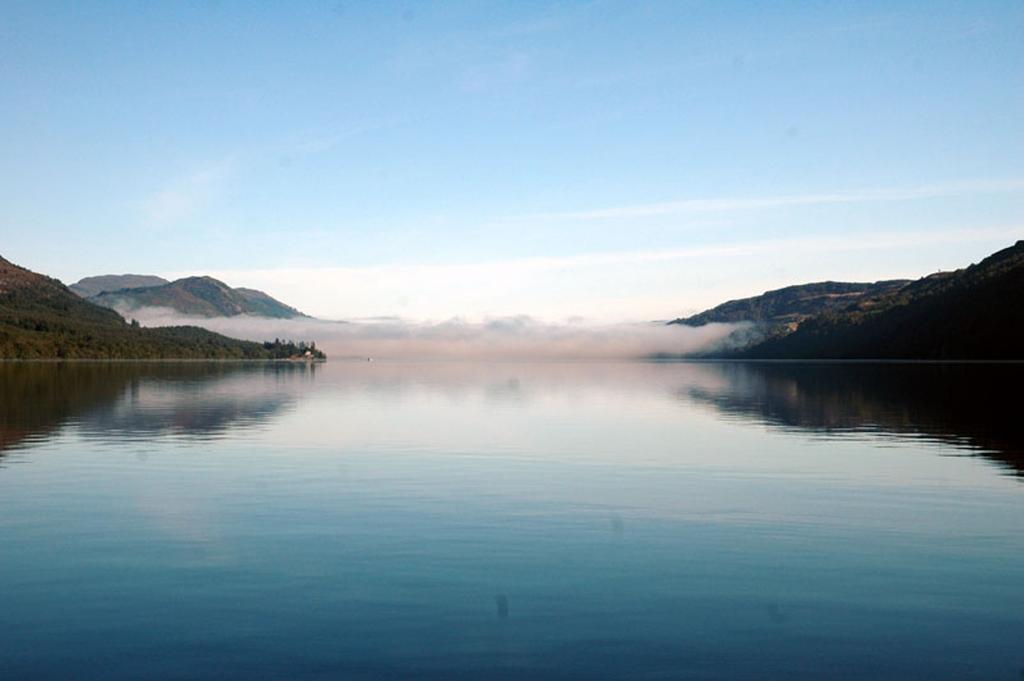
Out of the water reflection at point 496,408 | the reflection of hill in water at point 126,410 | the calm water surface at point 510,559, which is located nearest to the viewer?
the calm water surface at point 510,559

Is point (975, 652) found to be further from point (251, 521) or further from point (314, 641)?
point (251, 521)

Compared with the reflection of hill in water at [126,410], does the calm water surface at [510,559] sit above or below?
below

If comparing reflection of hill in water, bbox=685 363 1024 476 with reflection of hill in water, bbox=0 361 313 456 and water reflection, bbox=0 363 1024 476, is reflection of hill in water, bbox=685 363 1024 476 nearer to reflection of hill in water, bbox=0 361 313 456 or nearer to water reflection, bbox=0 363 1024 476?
water reflection, bbox=0 363 1024 476

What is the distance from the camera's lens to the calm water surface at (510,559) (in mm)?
19750

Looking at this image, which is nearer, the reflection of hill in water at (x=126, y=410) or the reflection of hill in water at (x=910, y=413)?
the reflection of hill in water at (x=910, y=413)

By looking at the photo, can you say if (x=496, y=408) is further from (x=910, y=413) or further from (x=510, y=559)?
(x=510, y=559)

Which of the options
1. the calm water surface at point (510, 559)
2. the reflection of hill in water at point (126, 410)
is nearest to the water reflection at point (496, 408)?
the reflection of hill in water at point (126, 410)

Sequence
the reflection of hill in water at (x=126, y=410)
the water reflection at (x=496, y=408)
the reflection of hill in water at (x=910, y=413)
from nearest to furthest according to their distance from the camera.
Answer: the reflection of hill in water at (x=910, y=413) → the water reflection at (x=496, y=408) → the reflection of hill in water at (x=126, y=410)

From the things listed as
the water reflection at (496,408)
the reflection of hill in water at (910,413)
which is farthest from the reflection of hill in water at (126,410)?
the reflection of hill in water at (910,413)

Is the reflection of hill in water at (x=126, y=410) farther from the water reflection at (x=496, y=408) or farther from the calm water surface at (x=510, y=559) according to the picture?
the calm water surface at (x=510, y=559)

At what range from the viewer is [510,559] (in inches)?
1125

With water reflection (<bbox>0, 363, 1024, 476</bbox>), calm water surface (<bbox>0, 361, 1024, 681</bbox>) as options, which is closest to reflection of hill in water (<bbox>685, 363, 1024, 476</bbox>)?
water reflection (<bbox>0, 363, 1024, 476</bbox>)

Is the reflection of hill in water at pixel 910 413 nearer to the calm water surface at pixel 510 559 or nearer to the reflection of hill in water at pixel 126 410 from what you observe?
the calm water surface at pixel 510 559

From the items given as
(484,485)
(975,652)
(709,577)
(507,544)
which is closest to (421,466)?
(484,485)
